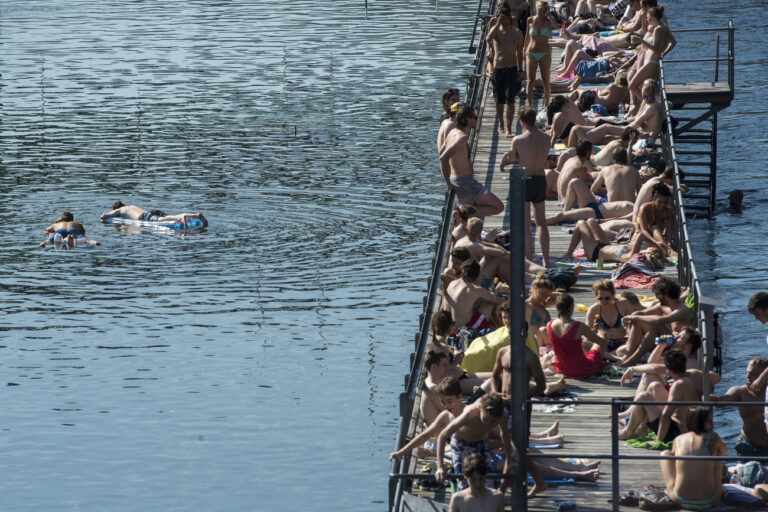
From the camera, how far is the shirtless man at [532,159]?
15.4 metres

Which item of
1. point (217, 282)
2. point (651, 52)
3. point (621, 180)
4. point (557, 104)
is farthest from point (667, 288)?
point (217, 282)

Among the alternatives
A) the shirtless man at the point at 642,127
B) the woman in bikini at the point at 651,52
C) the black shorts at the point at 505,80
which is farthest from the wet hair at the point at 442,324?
the woman in bikini at the point at 651,52

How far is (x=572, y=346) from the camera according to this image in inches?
504

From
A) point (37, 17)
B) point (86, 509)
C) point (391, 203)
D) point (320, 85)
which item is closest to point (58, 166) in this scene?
point (391, 203)

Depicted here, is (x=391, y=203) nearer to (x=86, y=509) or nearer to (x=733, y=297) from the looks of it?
(x=733, y=297)

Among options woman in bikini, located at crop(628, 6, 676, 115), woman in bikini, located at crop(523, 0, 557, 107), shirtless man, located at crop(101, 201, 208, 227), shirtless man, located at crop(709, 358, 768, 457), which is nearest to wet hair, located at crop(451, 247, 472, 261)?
shirtless man, located at crop(709, 358, 768, 457)

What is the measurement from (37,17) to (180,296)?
49.0 meters

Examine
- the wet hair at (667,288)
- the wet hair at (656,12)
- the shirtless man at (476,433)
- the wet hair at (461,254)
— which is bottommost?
the shirtless man at (476,433)

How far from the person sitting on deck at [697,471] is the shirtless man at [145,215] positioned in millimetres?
19899

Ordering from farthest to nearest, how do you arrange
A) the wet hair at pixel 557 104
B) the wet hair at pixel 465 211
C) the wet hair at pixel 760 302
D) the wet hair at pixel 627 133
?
the wet hair at pixel 557 104, the wet hair at pixel 627 133, the wet hair at pixel 465 211, the wet hair at pixel 760 302

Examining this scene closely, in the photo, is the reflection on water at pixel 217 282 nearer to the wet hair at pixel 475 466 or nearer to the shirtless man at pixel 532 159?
the shirtless man at pixel 532 159

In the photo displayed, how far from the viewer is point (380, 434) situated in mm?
19281

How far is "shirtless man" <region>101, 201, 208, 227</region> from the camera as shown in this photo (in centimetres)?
2873

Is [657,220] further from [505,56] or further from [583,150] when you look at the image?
[505,56]
